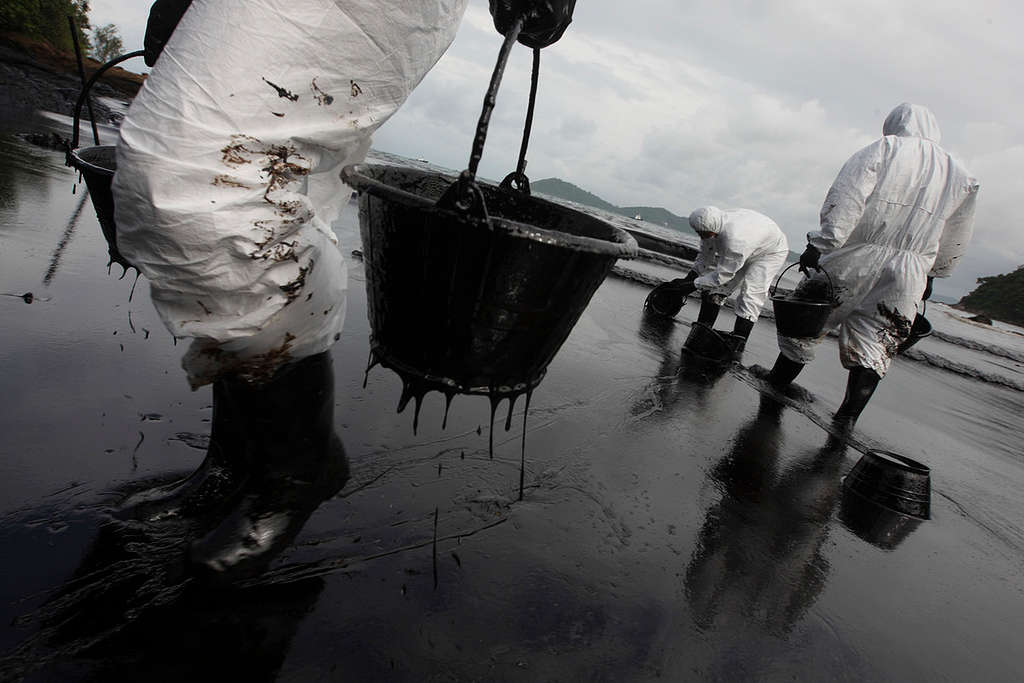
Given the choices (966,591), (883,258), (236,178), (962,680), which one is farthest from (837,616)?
(883,258)

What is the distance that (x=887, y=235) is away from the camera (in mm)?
3908

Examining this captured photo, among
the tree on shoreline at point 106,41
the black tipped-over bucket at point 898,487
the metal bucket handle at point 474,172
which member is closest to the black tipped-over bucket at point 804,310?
the black tipped-over bucket at point 898,487

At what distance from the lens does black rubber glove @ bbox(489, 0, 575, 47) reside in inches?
49.4

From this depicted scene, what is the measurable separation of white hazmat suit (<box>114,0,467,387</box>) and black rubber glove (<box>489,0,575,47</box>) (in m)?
0.13

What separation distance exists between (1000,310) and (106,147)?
156 ft

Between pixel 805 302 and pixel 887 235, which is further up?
pixel 887 235

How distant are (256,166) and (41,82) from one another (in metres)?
21.9

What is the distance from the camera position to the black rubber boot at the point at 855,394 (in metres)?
3.98

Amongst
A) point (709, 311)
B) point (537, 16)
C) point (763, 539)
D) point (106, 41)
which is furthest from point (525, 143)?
point (106, 41)

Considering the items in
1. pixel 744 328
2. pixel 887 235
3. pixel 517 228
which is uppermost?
pixel 887 235

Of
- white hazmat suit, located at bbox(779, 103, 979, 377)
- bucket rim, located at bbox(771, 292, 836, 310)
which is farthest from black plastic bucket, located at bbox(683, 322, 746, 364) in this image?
white hazmat suit, located at bbox(779, 103, 979, 377)

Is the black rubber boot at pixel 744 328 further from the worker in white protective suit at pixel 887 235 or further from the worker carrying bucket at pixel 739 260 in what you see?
the worker in white protective suit at pixel 887 235

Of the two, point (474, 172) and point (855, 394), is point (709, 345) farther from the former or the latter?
point (474, 172)

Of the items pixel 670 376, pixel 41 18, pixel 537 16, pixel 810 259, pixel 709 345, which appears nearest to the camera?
pixel 537 16
